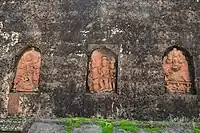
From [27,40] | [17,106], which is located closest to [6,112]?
[17,106]

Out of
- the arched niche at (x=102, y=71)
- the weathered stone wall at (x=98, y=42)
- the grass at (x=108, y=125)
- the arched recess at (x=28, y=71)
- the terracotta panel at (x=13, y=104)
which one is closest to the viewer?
the grass at (x=108, y=125)

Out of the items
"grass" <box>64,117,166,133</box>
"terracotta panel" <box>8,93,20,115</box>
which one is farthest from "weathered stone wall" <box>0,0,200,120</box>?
"grass" <box>64,117,166,133</box>

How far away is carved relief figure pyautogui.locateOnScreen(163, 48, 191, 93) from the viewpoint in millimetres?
6383

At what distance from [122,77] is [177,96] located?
1.06m

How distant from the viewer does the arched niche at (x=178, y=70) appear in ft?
20.9

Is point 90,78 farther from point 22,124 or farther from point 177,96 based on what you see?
point 22,124

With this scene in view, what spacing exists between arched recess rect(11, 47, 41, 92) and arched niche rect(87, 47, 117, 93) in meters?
1.03

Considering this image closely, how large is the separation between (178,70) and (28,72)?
114 inches

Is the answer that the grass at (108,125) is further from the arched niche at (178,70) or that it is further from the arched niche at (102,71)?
the arched niche at (178,70)

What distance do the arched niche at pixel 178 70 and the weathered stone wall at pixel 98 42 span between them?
0.35 feet

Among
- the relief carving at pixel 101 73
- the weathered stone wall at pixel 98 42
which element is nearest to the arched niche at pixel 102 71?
the relief carving at pixel 101 73

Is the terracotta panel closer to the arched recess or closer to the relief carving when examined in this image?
the arched recess

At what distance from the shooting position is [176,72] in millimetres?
6516

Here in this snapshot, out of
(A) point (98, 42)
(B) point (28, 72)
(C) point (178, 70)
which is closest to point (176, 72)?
(C) point (178, 70)
